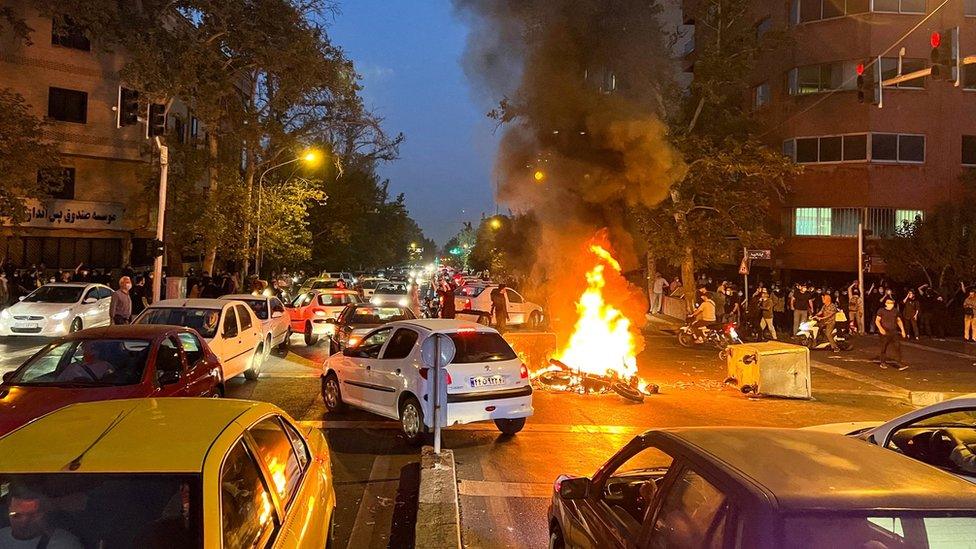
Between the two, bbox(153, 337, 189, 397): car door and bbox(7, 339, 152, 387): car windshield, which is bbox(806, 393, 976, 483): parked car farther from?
bbox(7, 339, 152, 387): car windshield

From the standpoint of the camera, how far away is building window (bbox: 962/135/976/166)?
1105 inches

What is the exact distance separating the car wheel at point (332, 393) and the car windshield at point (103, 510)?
23.4 ft

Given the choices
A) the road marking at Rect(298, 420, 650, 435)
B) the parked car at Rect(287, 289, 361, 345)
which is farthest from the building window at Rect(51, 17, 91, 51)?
the road marking at Rect(298, 420, 650, 435)

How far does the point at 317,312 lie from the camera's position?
60.5ft

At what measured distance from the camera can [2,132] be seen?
60.7 ft

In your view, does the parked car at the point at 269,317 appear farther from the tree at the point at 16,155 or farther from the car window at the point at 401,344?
the tree at the point at 16,155

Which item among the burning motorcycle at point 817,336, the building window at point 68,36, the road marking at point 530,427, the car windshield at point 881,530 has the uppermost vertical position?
the building window at point 68,36

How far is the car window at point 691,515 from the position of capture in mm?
2747

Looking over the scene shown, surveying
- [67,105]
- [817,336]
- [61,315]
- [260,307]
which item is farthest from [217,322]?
[67,105]

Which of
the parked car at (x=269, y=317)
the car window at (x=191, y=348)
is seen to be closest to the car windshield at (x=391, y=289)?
the parked car at (x=269, y=317)

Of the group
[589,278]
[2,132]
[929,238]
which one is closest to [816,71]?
[929,238]

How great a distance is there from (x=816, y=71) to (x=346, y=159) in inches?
1069

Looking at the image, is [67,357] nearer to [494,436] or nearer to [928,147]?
[494,436]

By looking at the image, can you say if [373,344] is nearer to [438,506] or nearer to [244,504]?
[438,506]
